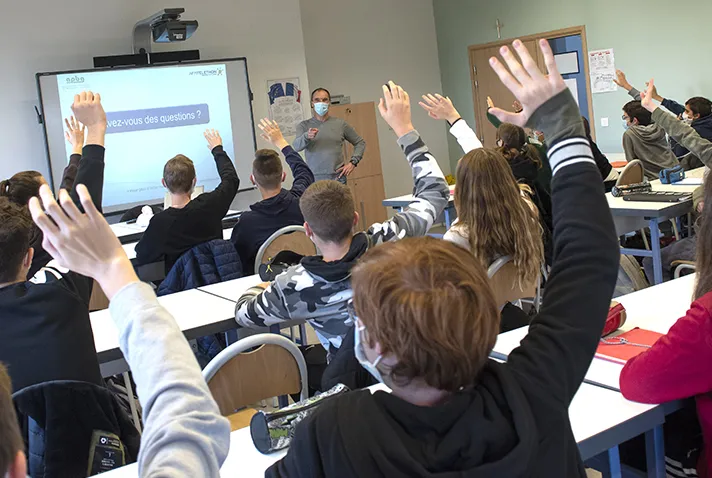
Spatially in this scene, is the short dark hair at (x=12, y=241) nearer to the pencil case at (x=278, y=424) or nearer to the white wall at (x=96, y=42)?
the pencil case at (x=278, y=424)

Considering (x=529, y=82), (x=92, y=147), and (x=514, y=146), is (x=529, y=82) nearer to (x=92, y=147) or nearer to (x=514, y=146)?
(x=92, y=147)

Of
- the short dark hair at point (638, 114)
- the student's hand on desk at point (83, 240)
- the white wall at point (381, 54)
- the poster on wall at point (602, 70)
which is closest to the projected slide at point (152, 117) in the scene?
the white wall at point (381, 54)

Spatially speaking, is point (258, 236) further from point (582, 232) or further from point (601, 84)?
point (601, 84)

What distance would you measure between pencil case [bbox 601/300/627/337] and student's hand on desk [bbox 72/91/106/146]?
1.50 metres

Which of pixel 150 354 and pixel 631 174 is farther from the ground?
pixel 150 354

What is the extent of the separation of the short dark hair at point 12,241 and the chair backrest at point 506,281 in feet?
5.34

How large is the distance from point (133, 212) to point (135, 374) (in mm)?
5408

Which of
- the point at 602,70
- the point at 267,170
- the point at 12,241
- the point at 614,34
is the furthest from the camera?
the point at 602,70

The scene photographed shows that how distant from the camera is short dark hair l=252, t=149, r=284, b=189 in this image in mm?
4227

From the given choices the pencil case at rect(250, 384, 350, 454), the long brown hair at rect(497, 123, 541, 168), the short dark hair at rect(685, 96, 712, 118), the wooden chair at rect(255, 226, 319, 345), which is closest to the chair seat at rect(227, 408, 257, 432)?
the pencil case at rect(250, 384, 350, 454)

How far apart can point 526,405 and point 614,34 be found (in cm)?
777

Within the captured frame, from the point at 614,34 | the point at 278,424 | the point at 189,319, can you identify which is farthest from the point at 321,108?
the point at 278,424

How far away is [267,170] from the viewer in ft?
13.8

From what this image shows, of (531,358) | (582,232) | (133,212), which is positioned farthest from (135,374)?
(133,212)
